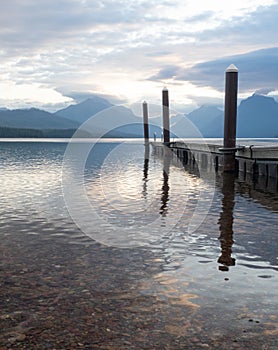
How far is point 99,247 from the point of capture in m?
9.07

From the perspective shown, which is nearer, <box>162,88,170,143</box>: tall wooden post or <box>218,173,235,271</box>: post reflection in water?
<box>218,173,235,271</box>: post reflection in water

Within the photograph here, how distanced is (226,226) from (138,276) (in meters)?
4.73

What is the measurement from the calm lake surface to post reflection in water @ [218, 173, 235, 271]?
0.10ft

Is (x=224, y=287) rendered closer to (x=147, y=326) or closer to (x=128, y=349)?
(x=147, y=326)

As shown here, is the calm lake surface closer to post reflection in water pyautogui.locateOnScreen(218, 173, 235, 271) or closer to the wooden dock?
post reflection in water pyautogui.locateOnScreen(218, 173, 235, 271)

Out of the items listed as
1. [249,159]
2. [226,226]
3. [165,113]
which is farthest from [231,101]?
[165,113]

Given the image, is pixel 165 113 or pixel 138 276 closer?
pixel 138 276

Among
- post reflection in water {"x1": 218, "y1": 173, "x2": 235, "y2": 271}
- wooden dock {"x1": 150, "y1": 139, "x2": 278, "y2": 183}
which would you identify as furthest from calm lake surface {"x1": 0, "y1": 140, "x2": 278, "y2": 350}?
wooden dock {"x1": 150, "y1": 139, "x2": 278, "y2": 183}

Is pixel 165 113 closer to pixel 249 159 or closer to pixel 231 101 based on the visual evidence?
pixel 231 101

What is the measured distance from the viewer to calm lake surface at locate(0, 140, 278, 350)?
5.09 m

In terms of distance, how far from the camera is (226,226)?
36.9ft

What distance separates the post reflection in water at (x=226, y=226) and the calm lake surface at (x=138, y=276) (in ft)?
0.10

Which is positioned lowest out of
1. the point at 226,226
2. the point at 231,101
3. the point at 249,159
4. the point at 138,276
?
the point at 226,226

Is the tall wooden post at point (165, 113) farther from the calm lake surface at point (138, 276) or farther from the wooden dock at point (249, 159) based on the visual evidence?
the calm lake surface at point (138, 276)
